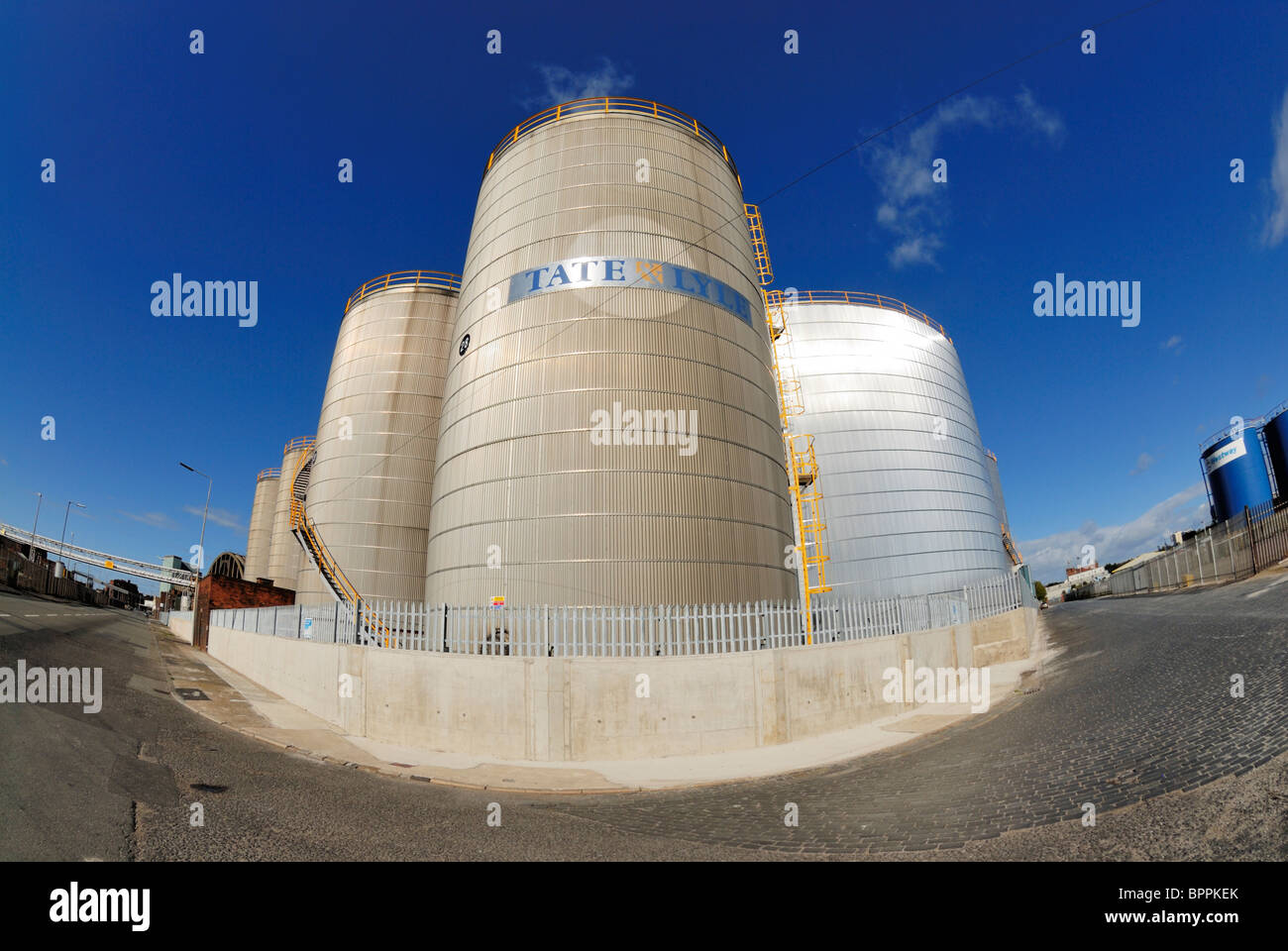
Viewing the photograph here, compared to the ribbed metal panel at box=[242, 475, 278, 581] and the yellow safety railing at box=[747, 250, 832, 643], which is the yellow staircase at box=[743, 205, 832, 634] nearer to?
the yellow safety railing at box=[747, 250, 832, 643]

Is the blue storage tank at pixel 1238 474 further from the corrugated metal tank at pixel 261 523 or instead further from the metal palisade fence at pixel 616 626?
the corrugated metal tank at pixel 261 523

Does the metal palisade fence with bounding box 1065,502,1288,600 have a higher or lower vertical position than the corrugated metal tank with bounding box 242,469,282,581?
lower

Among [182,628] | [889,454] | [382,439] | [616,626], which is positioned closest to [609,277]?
[616,626]

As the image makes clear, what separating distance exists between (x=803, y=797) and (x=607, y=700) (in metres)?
3.83

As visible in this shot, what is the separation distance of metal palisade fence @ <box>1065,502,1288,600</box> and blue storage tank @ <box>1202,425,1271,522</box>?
22.3 metres

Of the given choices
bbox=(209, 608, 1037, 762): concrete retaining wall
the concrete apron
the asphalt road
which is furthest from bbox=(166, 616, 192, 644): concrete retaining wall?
the asphalt road

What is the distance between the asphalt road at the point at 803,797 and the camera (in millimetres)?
5047

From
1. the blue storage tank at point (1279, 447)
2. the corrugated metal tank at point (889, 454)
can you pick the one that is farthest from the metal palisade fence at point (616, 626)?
the blue storage tank at point (1279, 447)

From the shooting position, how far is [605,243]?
1673 centimetres

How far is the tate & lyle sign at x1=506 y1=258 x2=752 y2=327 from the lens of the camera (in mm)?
16422

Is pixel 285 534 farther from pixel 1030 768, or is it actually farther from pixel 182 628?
pixel 1030 768

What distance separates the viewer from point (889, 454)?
108 ft

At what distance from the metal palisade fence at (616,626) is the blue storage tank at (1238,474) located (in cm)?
5464
